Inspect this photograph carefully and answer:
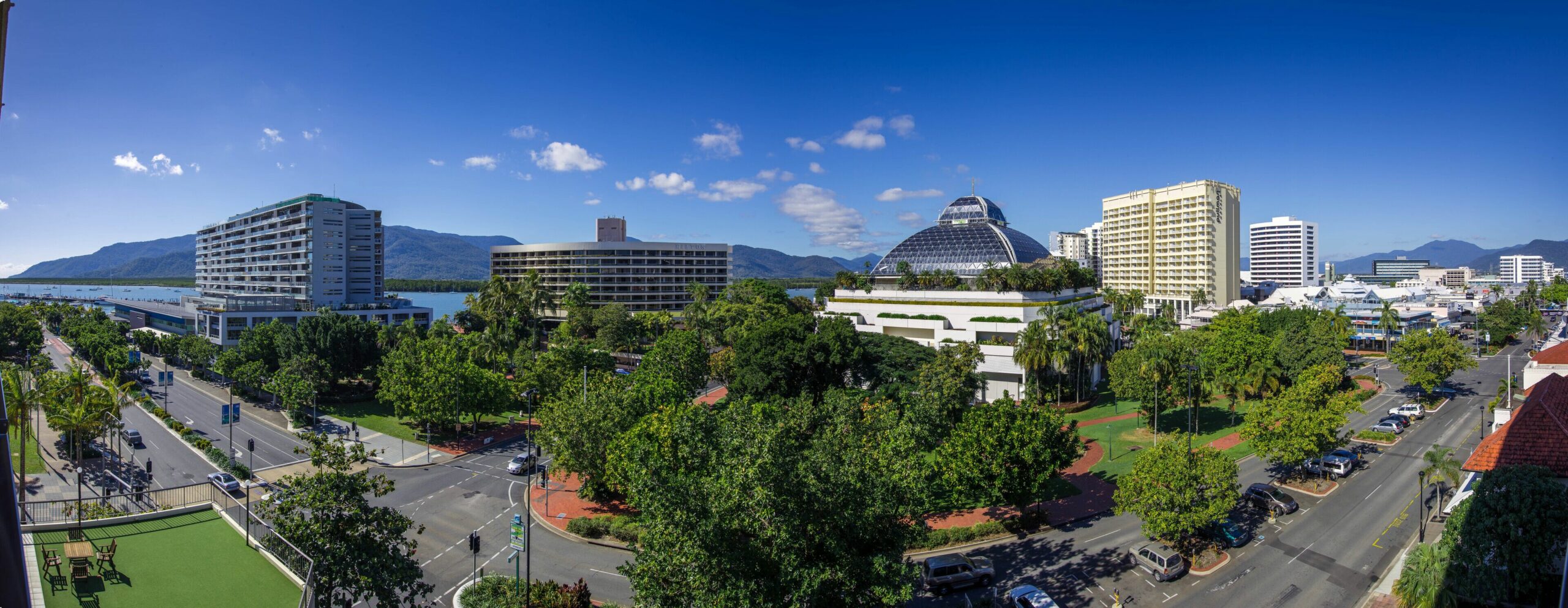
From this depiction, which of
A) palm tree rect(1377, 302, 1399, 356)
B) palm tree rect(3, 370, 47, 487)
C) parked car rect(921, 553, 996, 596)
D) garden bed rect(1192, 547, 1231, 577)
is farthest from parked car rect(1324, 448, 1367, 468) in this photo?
palm tree rect(3, 370, 47, 487)

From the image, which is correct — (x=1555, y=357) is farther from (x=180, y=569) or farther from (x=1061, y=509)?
(x=180, y=569)

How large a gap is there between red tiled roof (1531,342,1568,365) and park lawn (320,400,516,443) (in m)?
70.9

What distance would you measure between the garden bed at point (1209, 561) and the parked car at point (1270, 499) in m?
6.42

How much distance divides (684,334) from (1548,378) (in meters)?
56.2

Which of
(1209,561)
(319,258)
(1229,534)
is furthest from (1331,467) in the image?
(319,258)

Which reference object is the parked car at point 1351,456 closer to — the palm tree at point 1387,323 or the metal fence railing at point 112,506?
the metal fence railing at point 112,506

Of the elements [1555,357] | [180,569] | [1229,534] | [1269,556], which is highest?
[1555,357]

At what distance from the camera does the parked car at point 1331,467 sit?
3962 cm

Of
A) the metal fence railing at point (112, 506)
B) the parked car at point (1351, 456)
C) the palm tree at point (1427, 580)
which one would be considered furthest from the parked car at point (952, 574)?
the parked car at point (1351, 456)

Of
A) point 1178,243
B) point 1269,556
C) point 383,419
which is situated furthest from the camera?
point 1178,243

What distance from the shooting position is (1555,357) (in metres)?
39.3

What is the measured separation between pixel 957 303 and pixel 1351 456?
35.9 metres

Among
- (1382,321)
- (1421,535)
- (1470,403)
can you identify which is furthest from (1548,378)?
(1382,321)

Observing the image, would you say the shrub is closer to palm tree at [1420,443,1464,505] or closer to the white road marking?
palm tree at [1420,443,1464,505]
